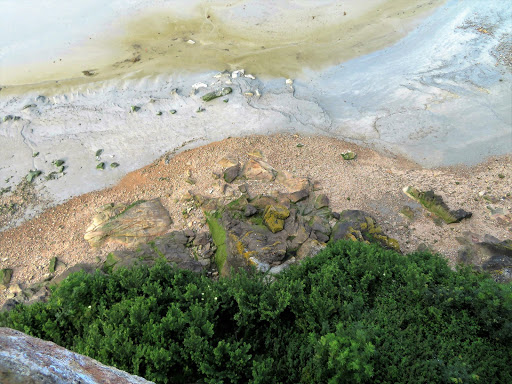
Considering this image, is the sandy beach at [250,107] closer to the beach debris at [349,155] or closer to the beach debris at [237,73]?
the beach debris at [237,73]

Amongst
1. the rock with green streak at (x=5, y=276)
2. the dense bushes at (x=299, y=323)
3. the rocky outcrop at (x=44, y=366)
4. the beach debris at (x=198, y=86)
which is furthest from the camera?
the beach debris at (x=198, y=86)

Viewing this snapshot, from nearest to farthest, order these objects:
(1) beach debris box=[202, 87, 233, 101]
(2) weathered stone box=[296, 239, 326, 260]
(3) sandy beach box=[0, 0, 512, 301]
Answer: (2) weathered stone box=[296, 239, 326, 260], (3) sandy beach box=[0, 0, 512, 301], (1) beach debris box=[202, 87, 233, 101]

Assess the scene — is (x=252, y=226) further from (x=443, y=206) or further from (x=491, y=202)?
(x=491, y=202)

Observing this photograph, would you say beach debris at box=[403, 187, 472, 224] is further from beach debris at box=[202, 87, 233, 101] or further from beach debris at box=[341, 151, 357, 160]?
beach debris at box=[202, 87, 233, 101]

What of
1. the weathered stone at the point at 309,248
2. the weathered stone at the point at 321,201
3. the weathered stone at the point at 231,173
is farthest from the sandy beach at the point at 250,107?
the weathered stone at the point at 309,248

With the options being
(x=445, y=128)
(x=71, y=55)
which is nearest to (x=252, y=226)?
(x=445, y=128)

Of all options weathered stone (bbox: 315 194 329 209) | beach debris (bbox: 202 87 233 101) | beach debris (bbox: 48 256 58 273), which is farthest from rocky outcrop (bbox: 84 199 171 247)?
beach debris (bbox: 202 87 233 101)

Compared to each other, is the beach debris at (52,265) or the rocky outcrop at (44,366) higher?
the rocky outcrop at (44,366)
